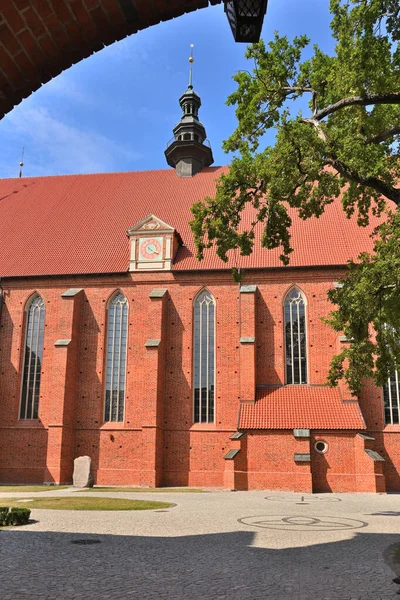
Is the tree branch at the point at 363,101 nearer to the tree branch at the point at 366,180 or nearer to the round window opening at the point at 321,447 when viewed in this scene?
the tree branch at the point at 366,180

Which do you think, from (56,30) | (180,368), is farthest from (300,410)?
(56,30)

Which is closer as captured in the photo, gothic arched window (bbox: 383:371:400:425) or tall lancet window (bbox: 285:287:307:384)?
gothic arched window (bbox: 383:371:400:425)

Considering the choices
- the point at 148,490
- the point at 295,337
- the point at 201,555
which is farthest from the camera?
the point at 295,337

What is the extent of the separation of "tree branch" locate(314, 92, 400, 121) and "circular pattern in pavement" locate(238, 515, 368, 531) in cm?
906

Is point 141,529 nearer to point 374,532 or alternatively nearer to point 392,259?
point 374,532

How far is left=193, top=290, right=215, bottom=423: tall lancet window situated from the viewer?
25.9 metres

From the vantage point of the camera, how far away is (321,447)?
23.3 m

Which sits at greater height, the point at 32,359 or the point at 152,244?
the point at 152,244

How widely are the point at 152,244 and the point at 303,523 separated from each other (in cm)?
1799

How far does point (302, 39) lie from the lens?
13250 mm

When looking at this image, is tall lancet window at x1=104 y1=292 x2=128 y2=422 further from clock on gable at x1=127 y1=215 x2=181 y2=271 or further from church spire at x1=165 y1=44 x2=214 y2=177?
church spire at x1=165 y1=44 x2=214 y2=177

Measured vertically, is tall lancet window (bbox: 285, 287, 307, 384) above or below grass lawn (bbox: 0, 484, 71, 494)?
above

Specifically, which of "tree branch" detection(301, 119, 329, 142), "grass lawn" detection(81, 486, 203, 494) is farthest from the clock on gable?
"tree branch" detection(301, 119, 329, 142)

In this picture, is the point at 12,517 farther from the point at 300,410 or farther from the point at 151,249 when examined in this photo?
the point at 151,249
